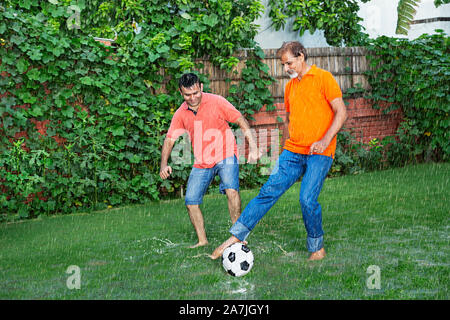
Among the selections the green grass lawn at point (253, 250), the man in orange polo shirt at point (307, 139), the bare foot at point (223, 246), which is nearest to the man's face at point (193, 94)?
the man in orange polo shirt at point (307, 139)

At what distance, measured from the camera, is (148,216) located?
775cm

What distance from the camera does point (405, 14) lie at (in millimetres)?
16141

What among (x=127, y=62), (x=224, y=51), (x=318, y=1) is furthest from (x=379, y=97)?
(x=127, y=62)

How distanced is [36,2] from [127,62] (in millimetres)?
1855

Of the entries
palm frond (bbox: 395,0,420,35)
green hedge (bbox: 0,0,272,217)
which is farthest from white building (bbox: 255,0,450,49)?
green hedge (bbox: 0,0,272,217)

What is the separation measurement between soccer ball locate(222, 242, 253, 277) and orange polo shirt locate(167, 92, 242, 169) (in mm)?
1178

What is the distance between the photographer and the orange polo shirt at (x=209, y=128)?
5.50 m

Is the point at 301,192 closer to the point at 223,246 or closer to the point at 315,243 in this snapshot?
the point at 315,243

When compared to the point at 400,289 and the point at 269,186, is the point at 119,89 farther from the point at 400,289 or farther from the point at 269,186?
the point at 400,289

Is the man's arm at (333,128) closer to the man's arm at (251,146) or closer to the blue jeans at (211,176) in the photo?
the man's arm at (251,146)

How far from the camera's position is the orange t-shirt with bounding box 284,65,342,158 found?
188 inches

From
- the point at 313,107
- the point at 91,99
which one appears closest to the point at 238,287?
the point at 313,107

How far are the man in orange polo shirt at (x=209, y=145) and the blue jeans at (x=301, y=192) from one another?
559 mm

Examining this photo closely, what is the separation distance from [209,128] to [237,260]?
1.49 m
